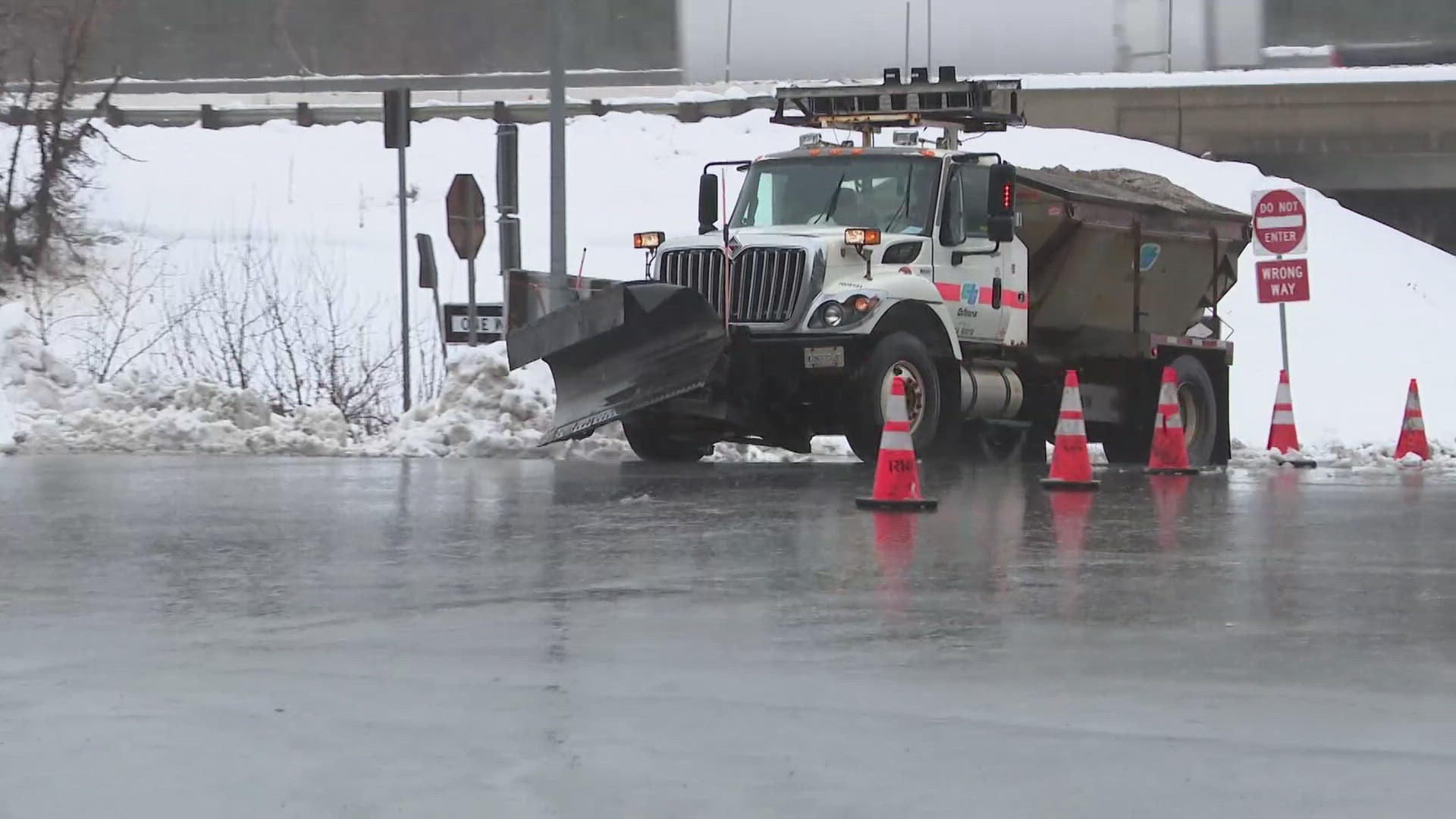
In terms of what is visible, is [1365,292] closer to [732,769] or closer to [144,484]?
[144,484]

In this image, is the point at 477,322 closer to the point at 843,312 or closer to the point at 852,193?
the point at 852,193

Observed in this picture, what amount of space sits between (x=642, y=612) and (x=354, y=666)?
4.82ft

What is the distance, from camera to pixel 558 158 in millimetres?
20062

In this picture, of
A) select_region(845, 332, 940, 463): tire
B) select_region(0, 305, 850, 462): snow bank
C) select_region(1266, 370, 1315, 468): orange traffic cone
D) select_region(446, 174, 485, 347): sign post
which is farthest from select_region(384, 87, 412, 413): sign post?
select_region(1266, 370, 1315, 468): orange traffic cone

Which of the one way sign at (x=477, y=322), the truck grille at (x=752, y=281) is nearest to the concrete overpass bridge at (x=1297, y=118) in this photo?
the one way sign at (x=477, y=322)

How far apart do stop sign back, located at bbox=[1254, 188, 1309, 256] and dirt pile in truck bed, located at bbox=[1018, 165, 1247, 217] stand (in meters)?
0.29

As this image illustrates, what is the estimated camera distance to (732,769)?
540cm

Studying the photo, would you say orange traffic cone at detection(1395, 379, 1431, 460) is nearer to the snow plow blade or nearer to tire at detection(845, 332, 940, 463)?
tire at detection(845, 332, 940, 463)

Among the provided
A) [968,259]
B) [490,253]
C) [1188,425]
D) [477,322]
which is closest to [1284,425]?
[1188,425]

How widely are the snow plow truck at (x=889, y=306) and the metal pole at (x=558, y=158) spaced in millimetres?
2181

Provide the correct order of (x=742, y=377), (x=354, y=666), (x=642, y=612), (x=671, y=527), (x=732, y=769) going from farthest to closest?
(x=742, y=377)
(x=671, y=527)
(x=642, y=612)
(x=354, y=666)
(x=732, y=769)

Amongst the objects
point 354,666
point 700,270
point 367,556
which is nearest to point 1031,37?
point 700,270

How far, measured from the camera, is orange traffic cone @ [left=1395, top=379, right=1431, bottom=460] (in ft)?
61.5

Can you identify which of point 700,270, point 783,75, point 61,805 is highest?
point 783,75
